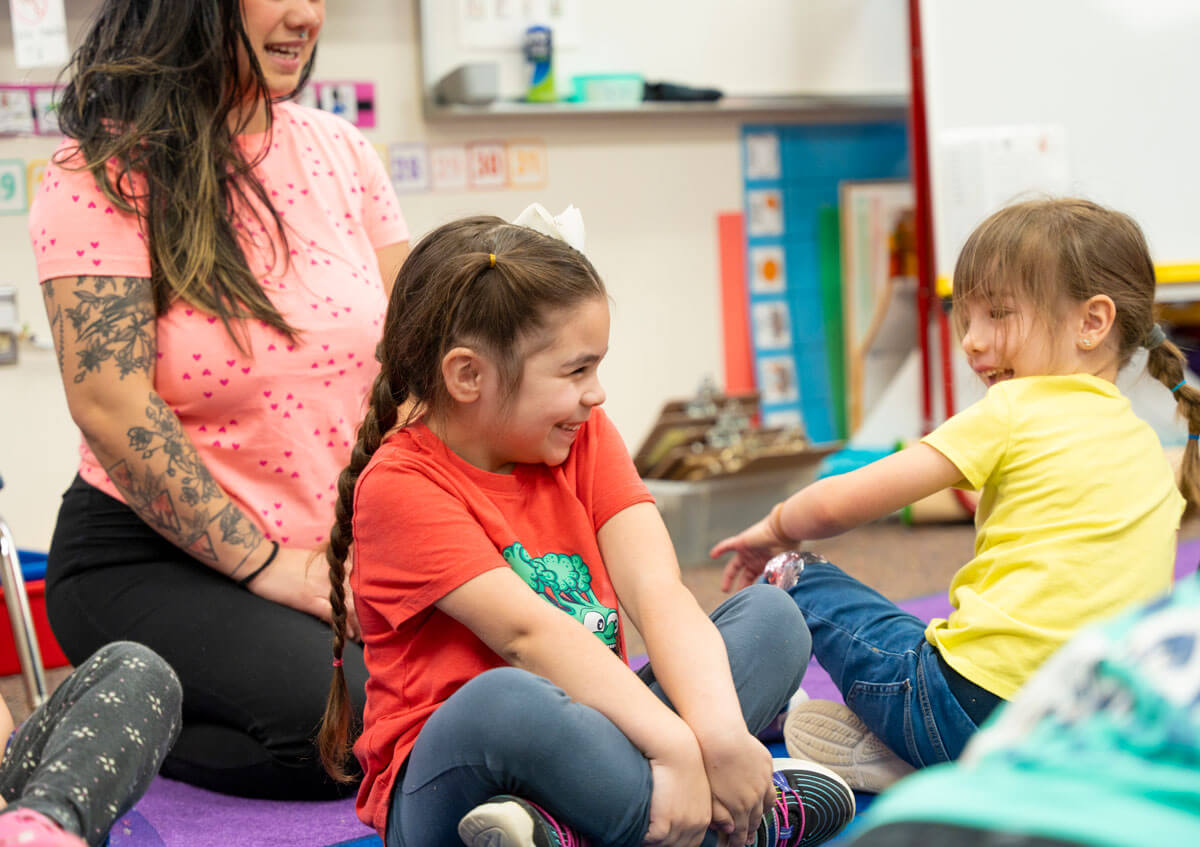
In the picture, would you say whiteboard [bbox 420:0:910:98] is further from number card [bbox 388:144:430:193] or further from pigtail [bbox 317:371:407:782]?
pigtail [bbox 317:371:407:782]

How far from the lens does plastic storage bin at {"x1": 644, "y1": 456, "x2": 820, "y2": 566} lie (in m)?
Result: 2.36

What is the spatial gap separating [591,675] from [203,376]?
0.63 meters

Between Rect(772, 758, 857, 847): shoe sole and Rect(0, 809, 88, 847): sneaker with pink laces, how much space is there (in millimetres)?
555

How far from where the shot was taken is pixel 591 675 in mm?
893

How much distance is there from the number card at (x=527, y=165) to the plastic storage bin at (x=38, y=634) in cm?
123

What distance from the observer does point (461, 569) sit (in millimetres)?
892

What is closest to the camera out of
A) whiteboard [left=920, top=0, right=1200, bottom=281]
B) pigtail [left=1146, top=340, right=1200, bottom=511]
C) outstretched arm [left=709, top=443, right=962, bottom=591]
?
outstretched arm [left=709, top=443, right=962, bottom=591]

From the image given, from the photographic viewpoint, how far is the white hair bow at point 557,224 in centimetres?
100

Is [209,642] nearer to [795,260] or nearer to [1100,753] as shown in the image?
[1100,753]

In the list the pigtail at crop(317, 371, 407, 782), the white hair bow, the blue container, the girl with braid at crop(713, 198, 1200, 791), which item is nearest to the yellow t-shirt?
the girl with braid at crop(713, 198, 1200, 791)

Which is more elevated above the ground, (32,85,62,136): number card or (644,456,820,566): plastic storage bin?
(32,85,62,136): number card

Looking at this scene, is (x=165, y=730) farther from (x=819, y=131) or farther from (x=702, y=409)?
(x=819, y=131)

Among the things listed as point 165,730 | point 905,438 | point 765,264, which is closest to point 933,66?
point 765,264

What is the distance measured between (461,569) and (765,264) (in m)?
2.16
